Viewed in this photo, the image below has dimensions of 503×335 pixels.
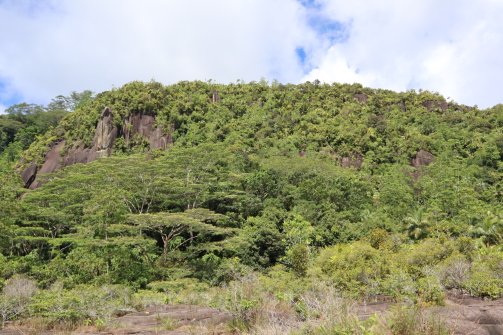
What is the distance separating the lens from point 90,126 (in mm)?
56469

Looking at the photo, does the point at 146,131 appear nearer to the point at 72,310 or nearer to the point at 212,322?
the point at 72,310

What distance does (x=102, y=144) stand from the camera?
175 ft

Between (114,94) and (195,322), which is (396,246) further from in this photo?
(114,94)

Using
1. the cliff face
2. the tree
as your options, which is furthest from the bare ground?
the cliff face

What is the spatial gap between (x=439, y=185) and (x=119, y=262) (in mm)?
34179

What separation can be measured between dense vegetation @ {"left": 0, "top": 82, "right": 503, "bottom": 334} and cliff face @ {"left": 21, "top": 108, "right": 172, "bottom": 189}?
Answer: 58.1 inches

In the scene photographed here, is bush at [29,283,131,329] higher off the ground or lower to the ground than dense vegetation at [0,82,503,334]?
lower

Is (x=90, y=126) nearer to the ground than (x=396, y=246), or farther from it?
farther from it

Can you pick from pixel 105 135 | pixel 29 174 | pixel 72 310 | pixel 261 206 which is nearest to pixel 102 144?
pixel 105 135

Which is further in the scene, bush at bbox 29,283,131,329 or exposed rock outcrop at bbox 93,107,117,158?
exposed rock outcrop at bbox 93,107,117,158

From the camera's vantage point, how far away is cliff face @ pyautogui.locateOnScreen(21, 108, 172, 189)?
5280 centimetres

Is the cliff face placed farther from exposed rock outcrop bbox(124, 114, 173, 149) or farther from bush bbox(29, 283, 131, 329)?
bush bbox(29, 283, 131, 329)

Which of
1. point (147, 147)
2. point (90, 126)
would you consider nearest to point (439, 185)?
point (147, 147)

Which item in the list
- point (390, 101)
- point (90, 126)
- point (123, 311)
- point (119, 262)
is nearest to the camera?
point (123, 311)
